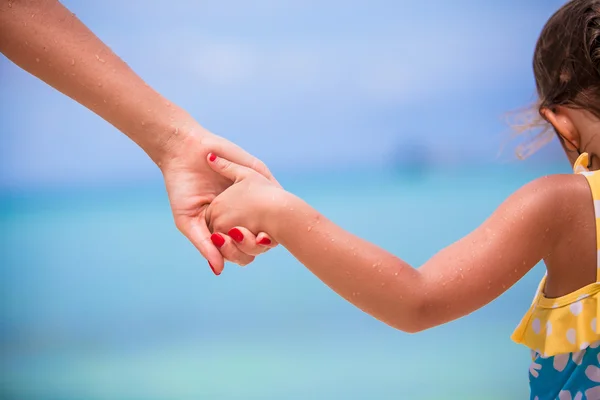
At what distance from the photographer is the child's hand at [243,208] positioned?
35.0 inches

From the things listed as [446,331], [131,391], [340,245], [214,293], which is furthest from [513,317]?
[340,245]

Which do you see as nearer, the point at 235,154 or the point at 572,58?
the point at 572,58

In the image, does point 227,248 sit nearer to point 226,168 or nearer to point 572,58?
point 226,168

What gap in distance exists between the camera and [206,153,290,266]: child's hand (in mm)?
889

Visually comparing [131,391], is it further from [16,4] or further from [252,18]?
[252,18]

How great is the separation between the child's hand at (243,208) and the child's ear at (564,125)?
391 mm

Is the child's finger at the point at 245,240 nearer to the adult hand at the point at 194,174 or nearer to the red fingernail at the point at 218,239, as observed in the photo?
the red fingernail at the point at 218,239

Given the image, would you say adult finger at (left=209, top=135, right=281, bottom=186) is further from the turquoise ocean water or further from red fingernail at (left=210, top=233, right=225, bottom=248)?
the turquoise ocean water

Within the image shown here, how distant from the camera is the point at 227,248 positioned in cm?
102

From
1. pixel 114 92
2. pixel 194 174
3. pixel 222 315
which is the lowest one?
pixel 194 174

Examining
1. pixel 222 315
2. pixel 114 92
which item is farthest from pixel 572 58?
pixel 222 315

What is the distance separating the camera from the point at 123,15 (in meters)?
3.31

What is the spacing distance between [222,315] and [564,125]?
208cm

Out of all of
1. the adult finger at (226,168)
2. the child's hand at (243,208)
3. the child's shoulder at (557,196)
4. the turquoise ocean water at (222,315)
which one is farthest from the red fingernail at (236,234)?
the turquoise ocean water at (222,315)
